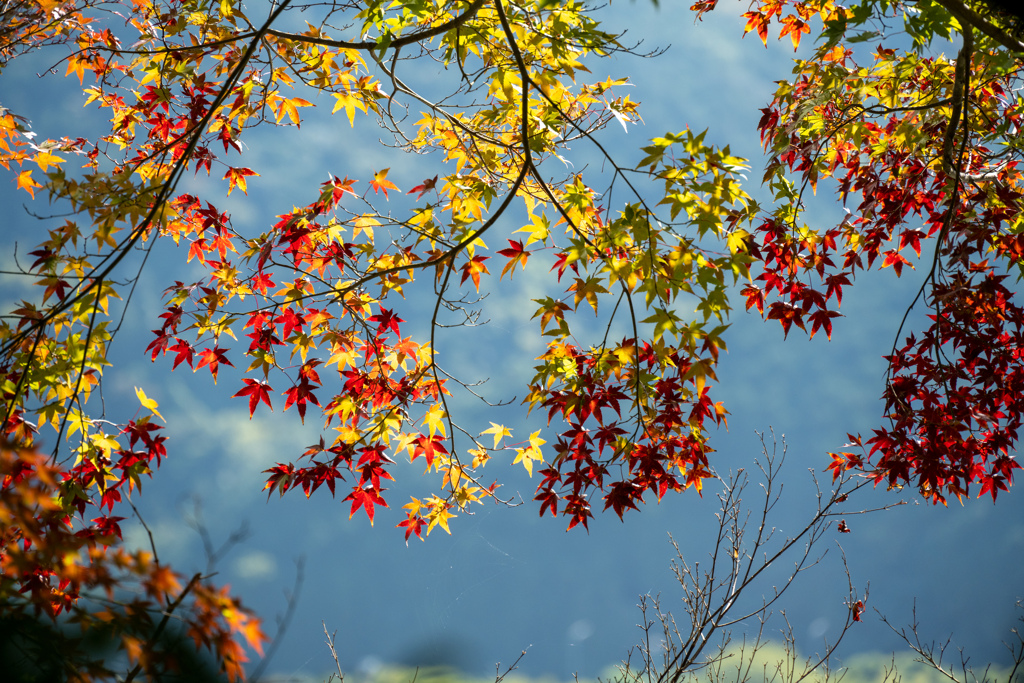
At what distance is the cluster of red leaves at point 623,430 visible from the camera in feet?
5.36

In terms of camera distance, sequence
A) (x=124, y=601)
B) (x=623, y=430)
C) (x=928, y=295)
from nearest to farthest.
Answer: (x=124, y=601), (x=623, y=430), (x=928, y=295)

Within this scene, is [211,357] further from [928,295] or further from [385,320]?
[928,295]

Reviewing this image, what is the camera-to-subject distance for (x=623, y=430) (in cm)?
172

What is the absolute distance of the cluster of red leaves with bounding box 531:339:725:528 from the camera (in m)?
1.63

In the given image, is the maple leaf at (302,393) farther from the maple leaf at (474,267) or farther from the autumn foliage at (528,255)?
the maple leaf at (474,267)

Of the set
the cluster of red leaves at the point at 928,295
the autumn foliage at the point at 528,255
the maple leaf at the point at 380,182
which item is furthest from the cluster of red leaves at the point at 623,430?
the maple leaf at the point at 380,182

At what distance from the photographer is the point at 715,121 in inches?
204

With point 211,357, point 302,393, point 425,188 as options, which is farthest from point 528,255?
point 211,357

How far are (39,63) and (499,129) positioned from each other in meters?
3.84

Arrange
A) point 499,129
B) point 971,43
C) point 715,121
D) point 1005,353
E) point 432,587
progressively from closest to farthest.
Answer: point 971,43 → point 1005,353 → point 499,129 → point 432,587 → point 715,121

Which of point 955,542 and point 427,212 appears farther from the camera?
point 955,542

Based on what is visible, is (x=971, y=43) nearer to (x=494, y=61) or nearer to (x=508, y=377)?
(x=494, y=61)

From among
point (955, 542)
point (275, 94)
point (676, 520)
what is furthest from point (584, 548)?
point (275, 94)

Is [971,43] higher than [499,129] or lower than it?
lower
